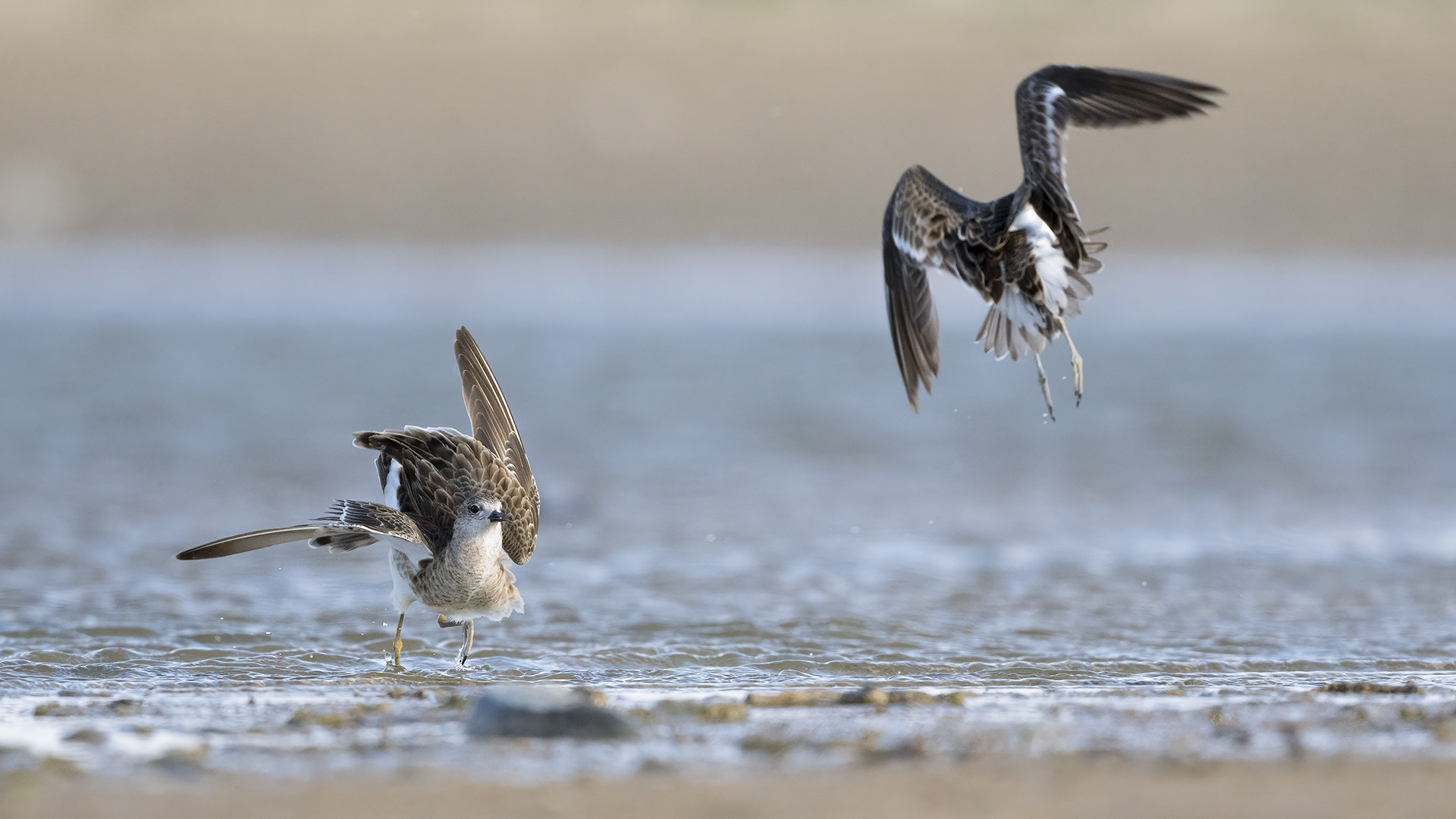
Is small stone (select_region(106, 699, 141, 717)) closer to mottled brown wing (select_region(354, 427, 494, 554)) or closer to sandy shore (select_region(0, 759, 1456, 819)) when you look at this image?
sandy shore (select_region(0, 759, 1456, 819))

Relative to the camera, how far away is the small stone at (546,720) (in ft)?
13.9

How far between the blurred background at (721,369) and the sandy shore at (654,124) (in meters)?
0.06

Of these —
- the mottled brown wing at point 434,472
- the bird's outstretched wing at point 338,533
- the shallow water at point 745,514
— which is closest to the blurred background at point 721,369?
the shallow water at point 745,514

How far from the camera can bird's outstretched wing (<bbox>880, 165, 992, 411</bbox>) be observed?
6207 millimetres

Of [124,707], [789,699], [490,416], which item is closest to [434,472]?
[490,416]

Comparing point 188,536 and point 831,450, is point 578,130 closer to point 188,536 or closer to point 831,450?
point 831,450

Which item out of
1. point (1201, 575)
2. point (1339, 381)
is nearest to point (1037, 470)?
point (1201, 575)

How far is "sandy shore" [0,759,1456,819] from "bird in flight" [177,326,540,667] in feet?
6.34

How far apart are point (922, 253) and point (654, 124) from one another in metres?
13.3

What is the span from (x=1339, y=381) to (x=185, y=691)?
984 centimetres

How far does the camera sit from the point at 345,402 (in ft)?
37.4

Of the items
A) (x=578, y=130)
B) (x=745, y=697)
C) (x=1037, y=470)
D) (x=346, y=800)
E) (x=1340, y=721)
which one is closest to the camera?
(x=346, y=800)

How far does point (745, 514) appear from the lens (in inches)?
343

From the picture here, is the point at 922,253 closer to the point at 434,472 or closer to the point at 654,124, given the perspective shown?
the point at 434,472
